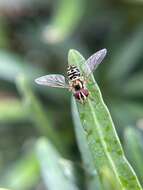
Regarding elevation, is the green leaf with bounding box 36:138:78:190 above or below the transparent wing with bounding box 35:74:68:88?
below

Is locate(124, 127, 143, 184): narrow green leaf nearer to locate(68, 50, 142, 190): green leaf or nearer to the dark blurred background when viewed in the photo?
locate(68, 50, 142, 190): green leaf

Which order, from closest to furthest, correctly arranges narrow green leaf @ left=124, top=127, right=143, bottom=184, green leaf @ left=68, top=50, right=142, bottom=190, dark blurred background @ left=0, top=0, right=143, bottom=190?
green leaf @ left=68, top=50, right=142, bottom=190 < narrow green leaf @ left=124, top=127, right=143, bottom=184 < dark blurred background @ left=0, top=0, right=143, bottom=190

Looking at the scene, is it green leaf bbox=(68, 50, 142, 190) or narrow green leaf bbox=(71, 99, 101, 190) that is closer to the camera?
green leaf bbox=(68, 50, 142, 190)

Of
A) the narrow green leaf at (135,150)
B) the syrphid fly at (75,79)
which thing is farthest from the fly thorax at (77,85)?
the narrow green leaf at (135,150)

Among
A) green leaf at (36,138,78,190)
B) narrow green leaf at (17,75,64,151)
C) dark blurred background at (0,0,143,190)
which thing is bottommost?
green leaf at (36,138,78,190)

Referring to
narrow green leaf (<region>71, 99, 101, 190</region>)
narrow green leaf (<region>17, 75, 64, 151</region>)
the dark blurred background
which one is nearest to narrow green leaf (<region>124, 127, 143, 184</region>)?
narrow green leaf (<region>71, 99, 101, 190</region>)

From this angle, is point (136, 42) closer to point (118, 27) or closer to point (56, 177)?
point (118, 27)
